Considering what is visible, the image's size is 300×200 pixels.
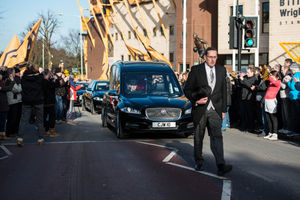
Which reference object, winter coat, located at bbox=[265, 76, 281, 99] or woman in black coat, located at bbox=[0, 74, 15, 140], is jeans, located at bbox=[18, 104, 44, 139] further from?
winter coat, located at bbox=[265, 76, 281, 99]

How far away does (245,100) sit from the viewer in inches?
536

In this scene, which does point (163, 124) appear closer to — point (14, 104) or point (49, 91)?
point (49, 91)

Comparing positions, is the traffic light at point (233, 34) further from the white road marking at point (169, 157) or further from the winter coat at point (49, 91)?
the white road marking at point (169, 157)

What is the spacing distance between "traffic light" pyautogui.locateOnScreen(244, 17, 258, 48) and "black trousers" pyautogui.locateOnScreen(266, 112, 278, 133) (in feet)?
12.5

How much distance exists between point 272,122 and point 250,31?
4353 millimetres

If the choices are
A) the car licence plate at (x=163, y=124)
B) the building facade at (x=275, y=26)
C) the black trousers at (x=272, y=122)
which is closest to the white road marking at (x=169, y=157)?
the car licence plate at (x=163, y=124)

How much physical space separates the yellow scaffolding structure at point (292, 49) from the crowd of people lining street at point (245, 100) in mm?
14898

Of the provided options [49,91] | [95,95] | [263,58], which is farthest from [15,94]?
[263,58]

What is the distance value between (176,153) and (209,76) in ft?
8.60

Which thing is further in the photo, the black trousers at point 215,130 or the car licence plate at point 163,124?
the car licence plate at point 163,124

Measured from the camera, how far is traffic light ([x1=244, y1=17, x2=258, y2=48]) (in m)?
15.1

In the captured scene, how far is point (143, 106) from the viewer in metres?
11.0

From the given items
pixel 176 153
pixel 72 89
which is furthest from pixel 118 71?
pixel 72 89

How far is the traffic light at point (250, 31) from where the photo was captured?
15086mm
